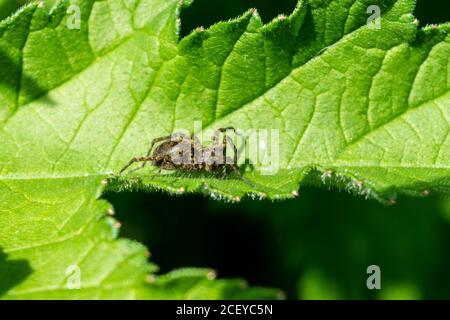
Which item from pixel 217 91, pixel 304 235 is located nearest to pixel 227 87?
pixel 217 91

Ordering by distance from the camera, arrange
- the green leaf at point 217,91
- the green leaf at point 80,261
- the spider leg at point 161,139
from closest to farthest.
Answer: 1. the green leaf at point 80,261
2. the green leaf at point 217,91
3. the spider leg at point 161,139

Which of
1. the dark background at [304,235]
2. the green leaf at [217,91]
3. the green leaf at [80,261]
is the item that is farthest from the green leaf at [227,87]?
the dark background at [304,235]

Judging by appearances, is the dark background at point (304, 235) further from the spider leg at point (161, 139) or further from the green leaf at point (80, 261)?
the green leaf at point (80, 261)

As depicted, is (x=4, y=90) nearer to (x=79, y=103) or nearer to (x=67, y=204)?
(x=79, y=103)

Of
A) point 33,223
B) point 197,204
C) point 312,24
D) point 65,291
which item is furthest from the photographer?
point 197,204

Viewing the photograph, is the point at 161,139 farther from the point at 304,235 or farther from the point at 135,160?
the point at 304,235

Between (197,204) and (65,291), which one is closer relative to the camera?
(65,291)

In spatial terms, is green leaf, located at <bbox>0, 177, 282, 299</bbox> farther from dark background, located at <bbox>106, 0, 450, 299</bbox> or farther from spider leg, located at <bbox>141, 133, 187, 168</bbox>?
dark background, located at <bbox>106, 0, 450, 299</bbox>

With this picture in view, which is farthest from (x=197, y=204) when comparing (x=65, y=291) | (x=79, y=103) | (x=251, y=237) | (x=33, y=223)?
(x=65, y=291)
